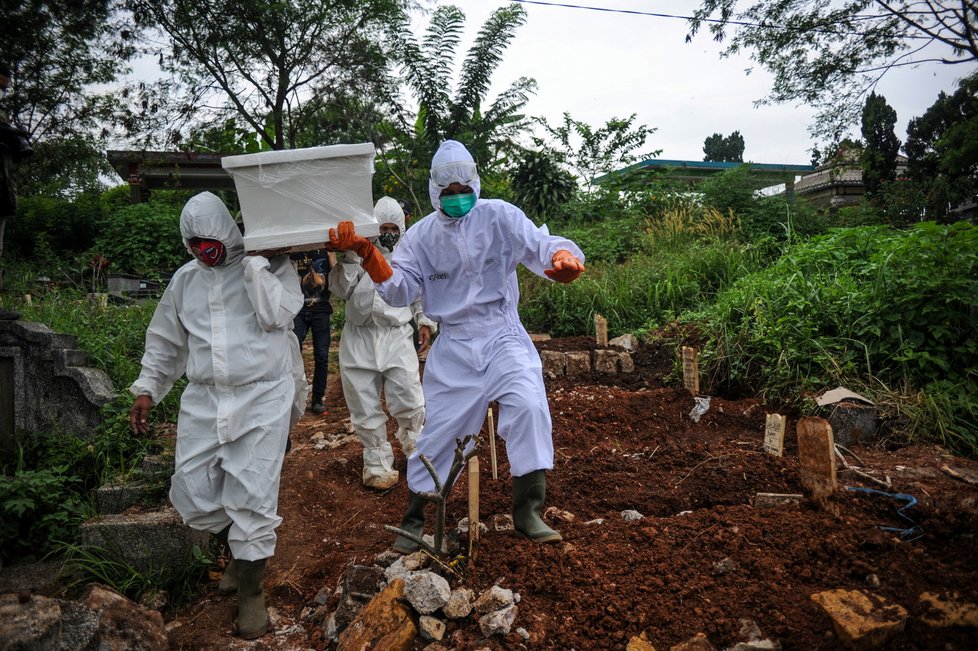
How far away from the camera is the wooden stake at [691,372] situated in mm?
5641

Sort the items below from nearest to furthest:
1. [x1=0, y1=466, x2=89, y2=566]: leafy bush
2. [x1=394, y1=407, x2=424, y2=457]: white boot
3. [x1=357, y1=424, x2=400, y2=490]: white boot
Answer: [x1=0, y1=466, x2=89, y2=566]: leafy bush, [x1=357, y1=424, x2=400, y2=490]: white boot, [x1=394, y1=407, x2=424, y2=457]: white boot

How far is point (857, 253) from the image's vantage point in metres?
6.26

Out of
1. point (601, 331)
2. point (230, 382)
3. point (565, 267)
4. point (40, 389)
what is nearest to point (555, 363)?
point (601, 331)

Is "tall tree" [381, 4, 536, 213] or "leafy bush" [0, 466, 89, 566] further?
"tall tree" [381, 4, 536, 213]

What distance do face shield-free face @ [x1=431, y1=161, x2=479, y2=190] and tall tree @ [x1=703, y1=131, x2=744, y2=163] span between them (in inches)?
1401

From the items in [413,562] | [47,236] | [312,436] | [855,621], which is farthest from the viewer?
[47,236]

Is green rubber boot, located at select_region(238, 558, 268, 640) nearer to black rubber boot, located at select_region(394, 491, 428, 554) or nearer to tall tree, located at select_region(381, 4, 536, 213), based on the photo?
black rubber boot, located at select_region(394, 491, 428, 554)

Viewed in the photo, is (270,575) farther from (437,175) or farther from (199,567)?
(437,175)

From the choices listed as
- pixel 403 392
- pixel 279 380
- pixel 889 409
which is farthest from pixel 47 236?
pixel 889 409

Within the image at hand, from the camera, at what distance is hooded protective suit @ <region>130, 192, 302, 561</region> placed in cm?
313

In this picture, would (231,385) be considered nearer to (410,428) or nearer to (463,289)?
(463,289)

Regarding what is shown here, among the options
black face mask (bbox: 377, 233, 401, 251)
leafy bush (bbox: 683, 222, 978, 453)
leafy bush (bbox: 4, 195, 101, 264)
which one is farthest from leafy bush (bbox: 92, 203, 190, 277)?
leafy bush (bbox: 683, 222, 978, 453)

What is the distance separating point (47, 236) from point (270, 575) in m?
14.2

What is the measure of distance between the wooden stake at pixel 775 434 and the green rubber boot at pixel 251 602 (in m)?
2.80
